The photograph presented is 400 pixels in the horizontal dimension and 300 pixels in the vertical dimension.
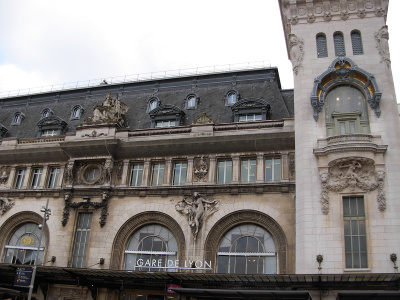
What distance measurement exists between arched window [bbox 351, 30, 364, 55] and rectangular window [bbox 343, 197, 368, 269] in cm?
1047

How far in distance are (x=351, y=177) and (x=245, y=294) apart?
9363 mm

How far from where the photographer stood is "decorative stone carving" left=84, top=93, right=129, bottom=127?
3519 centimetres

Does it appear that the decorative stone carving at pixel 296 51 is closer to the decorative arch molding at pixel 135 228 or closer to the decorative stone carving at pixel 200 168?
the decorative stone carving at pixel 200 168

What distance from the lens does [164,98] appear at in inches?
1543

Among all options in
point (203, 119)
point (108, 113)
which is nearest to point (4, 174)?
point (108, 113)

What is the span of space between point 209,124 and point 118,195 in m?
8.59

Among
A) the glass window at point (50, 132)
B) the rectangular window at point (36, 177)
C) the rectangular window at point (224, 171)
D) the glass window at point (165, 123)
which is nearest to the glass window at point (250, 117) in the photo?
the rectangular window at point (224, 171)

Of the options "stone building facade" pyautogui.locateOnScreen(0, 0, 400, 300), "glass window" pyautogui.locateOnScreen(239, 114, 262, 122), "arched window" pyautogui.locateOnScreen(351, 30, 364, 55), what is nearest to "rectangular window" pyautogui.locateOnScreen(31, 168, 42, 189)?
"stone building facade" pyautogui.locateOnScreen(0, 0, 400, 300)

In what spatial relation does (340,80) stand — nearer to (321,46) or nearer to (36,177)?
(321,46)

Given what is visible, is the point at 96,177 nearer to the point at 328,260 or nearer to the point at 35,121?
the point at 35,121

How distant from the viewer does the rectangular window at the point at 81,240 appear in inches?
1249

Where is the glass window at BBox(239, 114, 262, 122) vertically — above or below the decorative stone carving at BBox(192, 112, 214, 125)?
above

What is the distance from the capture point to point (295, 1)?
104ft

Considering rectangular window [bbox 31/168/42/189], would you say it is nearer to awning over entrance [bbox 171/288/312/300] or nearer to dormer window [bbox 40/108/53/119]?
dormer window [bbox 40/108/53/119]
